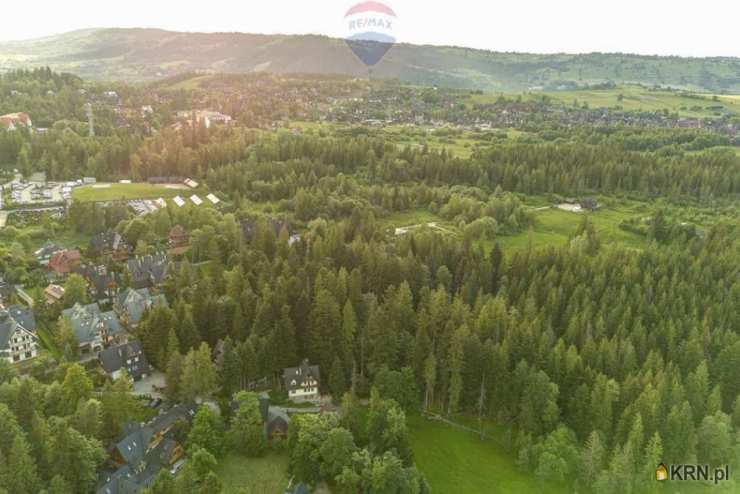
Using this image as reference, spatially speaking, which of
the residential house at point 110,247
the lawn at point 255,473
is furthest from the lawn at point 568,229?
the lawn at point 255,473

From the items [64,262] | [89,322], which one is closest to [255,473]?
[89,322]

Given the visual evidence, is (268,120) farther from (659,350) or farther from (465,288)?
(659,350)

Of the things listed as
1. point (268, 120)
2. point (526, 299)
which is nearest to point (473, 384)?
point (526, 299)

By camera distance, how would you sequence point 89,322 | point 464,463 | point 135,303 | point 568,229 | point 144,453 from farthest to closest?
point 568,229, point 135,303, point 89,322, point 464,463, point 144,453

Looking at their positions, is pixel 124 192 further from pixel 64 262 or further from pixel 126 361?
pixel 126 361

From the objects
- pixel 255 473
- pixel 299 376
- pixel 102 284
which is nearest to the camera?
pixel 255 473

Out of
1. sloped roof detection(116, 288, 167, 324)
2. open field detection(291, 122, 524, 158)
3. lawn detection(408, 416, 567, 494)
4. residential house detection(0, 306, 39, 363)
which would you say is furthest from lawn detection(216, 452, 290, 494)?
open field detection(291, 122, 524, 158)
